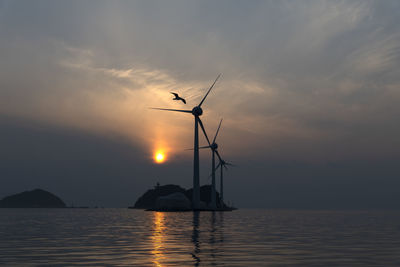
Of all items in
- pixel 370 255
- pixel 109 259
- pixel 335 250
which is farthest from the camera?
pixel 335 250

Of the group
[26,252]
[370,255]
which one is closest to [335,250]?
[370,255]

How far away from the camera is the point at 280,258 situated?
37969 millimetres

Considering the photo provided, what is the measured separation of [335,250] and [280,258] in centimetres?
966

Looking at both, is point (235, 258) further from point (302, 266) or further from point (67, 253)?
point (67, 253)

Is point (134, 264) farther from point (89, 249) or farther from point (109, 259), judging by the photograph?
point (89, 249)

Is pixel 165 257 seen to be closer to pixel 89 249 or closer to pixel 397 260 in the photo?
pixel 89 249

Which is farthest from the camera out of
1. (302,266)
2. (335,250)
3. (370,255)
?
(335,250)

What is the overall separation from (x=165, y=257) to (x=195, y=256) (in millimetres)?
2444

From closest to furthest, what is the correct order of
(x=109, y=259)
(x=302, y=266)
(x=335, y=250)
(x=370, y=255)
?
(x=302, y=266) < (x=109, y=259) < (x=370, y=255) < (x=335, y=250)

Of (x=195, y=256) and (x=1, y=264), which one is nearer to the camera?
(x=1, y=264)

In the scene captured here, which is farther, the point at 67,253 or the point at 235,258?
the point at 67,253

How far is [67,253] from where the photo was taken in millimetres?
41719

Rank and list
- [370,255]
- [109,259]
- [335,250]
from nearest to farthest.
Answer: [109,259] < [370,255] < [335,250]

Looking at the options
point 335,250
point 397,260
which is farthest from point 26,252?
point 397,260
